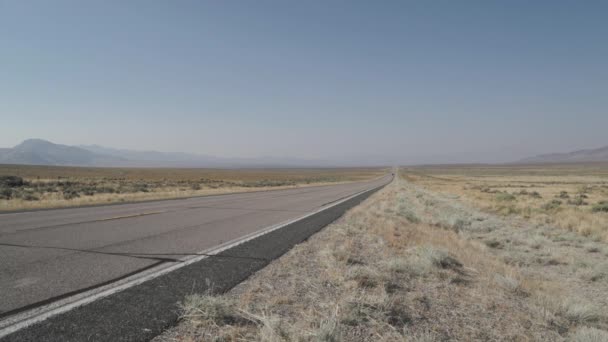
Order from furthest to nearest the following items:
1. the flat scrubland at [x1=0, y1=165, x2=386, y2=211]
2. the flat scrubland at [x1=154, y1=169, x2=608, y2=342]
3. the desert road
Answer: the flat scrubland at [x1=0, y1=165, x2=386, y2=211] < the desert road < the flat scrubland at [x1=154, y1=169, x2=608, y2=342]

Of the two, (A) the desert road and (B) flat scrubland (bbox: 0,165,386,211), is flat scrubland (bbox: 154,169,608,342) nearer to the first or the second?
(A) the desert road

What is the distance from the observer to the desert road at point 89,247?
387 centimetres

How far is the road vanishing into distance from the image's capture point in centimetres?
390

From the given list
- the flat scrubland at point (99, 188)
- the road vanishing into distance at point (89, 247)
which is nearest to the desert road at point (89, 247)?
the road vanishing into distance at point (89, 247)

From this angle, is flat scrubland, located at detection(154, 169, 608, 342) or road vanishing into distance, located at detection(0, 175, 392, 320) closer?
flat scrubland, located at detection(154, 169, 608, 342)

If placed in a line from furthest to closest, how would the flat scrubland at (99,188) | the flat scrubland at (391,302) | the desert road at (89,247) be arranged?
the flat scrubland at (99,188) < the desert road at (89,247) < the flat scrubland at (391,302)

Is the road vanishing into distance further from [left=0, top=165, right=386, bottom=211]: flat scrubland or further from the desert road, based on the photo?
[left=0, top=165, right=386, bottom=211]: flat scrubland

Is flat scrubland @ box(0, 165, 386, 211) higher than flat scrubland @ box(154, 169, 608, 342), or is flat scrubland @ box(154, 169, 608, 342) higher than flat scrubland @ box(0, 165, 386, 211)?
flat scrubland @ box(154, 169, 608, 342)

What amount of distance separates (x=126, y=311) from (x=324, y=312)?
215 cm

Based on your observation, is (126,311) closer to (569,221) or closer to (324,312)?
(324,312)

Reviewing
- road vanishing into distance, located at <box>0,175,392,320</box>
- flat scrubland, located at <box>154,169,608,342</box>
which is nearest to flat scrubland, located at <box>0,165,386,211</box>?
road vanishing into distance, located at <box>0,175,392,320</box>

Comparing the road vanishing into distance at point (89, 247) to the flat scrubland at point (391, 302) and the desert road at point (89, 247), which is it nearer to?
the desert road at point (89, 247)

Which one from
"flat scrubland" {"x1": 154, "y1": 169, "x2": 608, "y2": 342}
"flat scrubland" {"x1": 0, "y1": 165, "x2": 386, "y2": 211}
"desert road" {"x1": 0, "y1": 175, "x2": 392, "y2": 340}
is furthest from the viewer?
"flat scrubland" {"x1": 0, "y1": 165, "x2": 386, "y2": 211}

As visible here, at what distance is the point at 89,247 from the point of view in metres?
5.98
